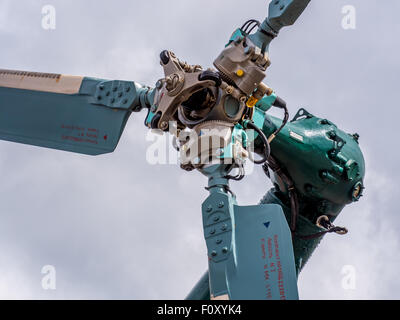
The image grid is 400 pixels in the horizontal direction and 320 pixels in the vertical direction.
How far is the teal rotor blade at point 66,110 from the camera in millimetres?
10445

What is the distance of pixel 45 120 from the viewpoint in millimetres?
10711

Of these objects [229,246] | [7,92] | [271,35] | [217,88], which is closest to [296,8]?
[271,35]

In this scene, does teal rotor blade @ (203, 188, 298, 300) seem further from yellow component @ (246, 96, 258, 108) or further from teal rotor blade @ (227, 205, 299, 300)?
yellow component @ (246, 96, 258, 108)

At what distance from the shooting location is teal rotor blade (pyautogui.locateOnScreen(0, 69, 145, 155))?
411 inches

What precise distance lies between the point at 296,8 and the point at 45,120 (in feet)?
13.9

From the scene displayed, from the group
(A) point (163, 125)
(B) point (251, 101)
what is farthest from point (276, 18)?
(A) point (163, 125)

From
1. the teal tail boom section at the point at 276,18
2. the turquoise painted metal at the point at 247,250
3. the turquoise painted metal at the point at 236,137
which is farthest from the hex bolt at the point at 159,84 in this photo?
the turquoise painted metal at the point at 247,250

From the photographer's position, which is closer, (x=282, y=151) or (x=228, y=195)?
(x=228, y=195)

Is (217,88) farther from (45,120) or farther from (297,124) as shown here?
(45,120)

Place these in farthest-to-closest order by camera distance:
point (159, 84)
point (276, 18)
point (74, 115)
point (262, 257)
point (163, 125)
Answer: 1. point (74, 115)
2. point (159, 84)
3. point (163, 125)
4. point (276, 18)
5. point (262, 257)

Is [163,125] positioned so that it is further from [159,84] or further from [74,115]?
[74,115]

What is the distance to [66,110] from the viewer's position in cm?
1067

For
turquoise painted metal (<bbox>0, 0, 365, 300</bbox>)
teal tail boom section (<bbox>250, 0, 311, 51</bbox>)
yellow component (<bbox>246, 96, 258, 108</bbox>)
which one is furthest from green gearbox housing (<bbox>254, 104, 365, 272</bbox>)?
teal tail boom section (<bbox>250, 0, 311, 51</bbox>)

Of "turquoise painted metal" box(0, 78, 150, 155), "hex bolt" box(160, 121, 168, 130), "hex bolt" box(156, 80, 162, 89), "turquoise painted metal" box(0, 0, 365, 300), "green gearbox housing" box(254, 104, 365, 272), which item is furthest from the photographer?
"green gearbox housing" box(254, 104, 365, 272)
